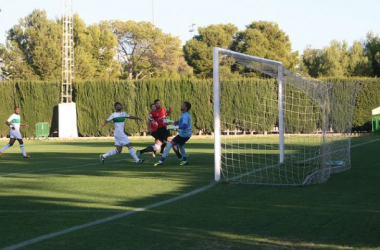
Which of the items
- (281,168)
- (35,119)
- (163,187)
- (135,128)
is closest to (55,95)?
(35,119)

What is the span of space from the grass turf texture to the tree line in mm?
47385

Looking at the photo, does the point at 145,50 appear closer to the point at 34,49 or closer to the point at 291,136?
the point at 34,49

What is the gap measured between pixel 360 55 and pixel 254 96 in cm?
3020

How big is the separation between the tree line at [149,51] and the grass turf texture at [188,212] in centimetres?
4738

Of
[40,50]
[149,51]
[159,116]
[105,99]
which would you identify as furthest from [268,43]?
[159,116]

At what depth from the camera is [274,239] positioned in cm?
727

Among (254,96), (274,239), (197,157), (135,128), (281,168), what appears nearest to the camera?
(274,239)

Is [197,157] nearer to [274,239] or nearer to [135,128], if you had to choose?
[274,239]

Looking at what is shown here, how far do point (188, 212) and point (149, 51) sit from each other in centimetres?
7290

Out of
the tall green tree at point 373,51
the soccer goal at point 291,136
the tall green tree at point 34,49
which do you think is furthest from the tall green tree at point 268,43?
the soccer goal at point 291,136

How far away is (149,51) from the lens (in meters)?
81.3

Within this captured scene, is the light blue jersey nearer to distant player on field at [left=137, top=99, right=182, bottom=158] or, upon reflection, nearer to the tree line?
distant player on field at [left=137, top=99, right=182, bottom=158]

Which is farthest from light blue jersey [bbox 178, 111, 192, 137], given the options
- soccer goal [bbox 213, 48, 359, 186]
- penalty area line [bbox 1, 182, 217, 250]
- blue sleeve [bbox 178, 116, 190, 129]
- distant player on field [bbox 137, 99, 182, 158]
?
penalty area line [bbox 1, 182, 217, 250]

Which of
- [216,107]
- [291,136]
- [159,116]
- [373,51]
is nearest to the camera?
[216,107]
